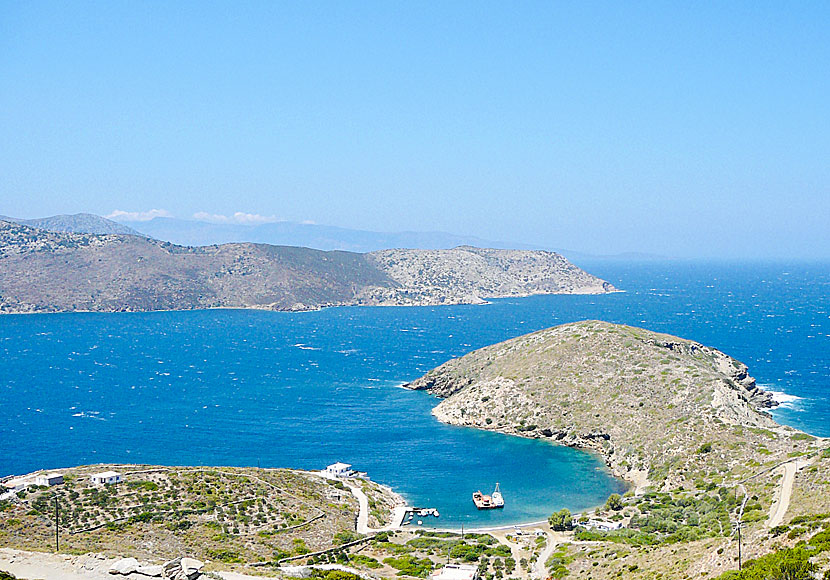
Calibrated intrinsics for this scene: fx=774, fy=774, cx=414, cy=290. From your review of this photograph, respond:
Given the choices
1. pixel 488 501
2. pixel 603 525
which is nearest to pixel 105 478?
pixel 488 501

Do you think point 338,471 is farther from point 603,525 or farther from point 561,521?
point 603,525

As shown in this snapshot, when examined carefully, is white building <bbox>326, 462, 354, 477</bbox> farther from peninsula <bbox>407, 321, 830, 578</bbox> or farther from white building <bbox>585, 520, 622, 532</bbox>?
peninsula <bbox>407, 321, 830, 578</bbox>

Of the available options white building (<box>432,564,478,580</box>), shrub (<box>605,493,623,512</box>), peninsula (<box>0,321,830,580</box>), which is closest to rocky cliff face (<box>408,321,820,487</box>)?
peninsula (<box>0,321,830,580</box>)

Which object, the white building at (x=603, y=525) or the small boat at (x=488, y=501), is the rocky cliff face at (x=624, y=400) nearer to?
the white building at (x=603, y=525)

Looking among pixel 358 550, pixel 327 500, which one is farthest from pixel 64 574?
pixel 327 500

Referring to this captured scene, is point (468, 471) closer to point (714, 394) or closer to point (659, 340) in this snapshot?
point (714, 394)
